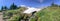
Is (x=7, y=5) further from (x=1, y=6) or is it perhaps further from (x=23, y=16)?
(x=23, y=16)

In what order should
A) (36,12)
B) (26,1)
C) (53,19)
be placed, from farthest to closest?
(26,1) < (36,12) < (53,19)

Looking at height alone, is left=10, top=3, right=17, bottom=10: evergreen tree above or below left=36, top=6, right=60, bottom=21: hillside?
above

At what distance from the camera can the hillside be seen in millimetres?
1855

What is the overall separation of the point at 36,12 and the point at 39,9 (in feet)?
0.26

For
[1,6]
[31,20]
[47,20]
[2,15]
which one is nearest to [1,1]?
[1,6]

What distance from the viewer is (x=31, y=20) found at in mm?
2270

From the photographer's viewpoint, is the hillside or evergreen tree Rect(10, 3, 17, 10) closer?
the hillside

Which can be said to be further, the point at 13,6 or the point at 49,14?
the point at 13,6

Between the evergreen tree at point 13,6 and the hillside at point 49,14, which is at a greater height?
the evergreen tree at point 13,6

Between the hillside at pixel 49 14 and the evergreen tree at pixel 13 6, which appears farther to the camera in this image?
the evergreen tree at pixel 13 6

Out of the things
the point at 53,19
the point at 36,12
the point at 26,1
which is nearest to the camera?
the point at 53,19

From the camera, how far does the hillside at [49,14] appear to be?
6.09ft

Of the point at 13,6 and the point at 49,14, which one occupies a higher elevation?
the point at 13,6

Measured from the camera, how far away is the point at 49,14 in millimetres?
1962
